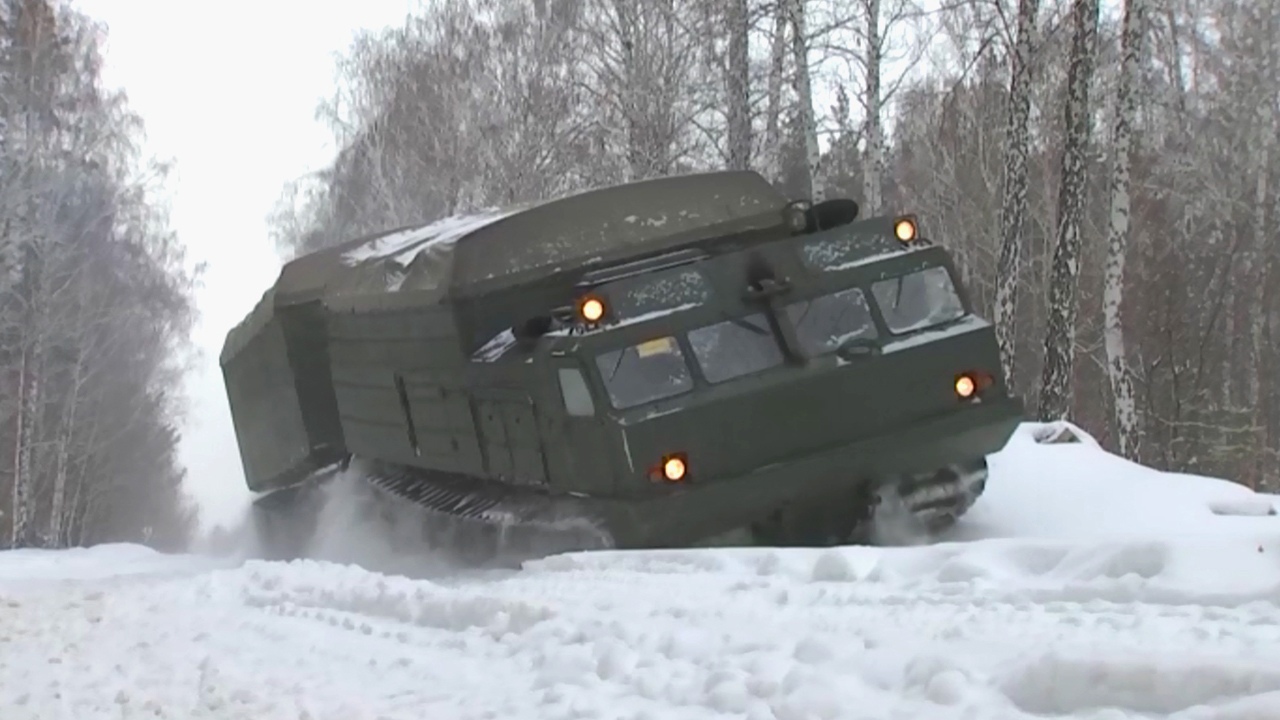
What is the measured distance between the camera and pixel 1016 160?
1462cm

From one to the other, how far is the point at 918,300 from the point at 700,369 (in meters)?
1.49

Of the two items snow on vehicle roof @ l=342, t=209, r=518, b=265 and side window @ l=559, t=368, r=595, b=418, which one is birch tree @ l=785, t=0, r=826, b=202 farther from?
side window @ l=559, t=368, r=595, b=418

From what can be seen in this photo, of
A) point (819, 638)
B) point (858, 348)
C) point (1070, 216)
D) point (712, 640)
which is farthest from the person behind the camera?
point (1070, 216)

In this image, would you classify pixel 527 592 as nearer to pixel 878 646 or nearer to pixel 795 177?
pixel 878 646

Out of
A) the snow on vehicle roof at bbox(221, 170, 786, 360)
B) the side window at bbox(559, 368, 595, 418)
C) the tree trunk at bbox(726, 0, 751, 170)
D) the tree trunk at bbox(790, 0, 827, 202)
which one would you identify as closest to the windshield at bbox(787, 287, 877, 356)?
the side window at bbox(559, 368, 595, 418)

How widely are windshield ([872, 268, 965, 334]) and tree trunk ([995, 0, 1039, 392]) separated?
17.6 feet

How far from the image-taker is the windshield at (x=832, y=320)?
8.59 m

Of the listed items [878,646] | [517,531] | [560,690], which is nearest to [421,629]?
[560,690]

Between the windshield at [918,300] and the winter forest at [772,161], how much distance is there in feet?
20.4

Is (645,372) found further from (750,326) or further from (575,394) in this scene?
(750,326)

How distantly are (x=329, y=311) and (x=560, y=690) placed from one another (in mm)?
8492

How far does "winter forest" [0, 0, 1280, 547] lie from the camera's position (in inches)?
750

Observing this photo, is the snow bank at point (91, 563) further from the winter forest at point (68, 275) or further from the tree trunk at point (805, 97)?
the tree trunk at point (805, 97)

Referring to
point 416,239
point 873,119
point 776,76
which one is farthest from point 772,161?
point 416,239
